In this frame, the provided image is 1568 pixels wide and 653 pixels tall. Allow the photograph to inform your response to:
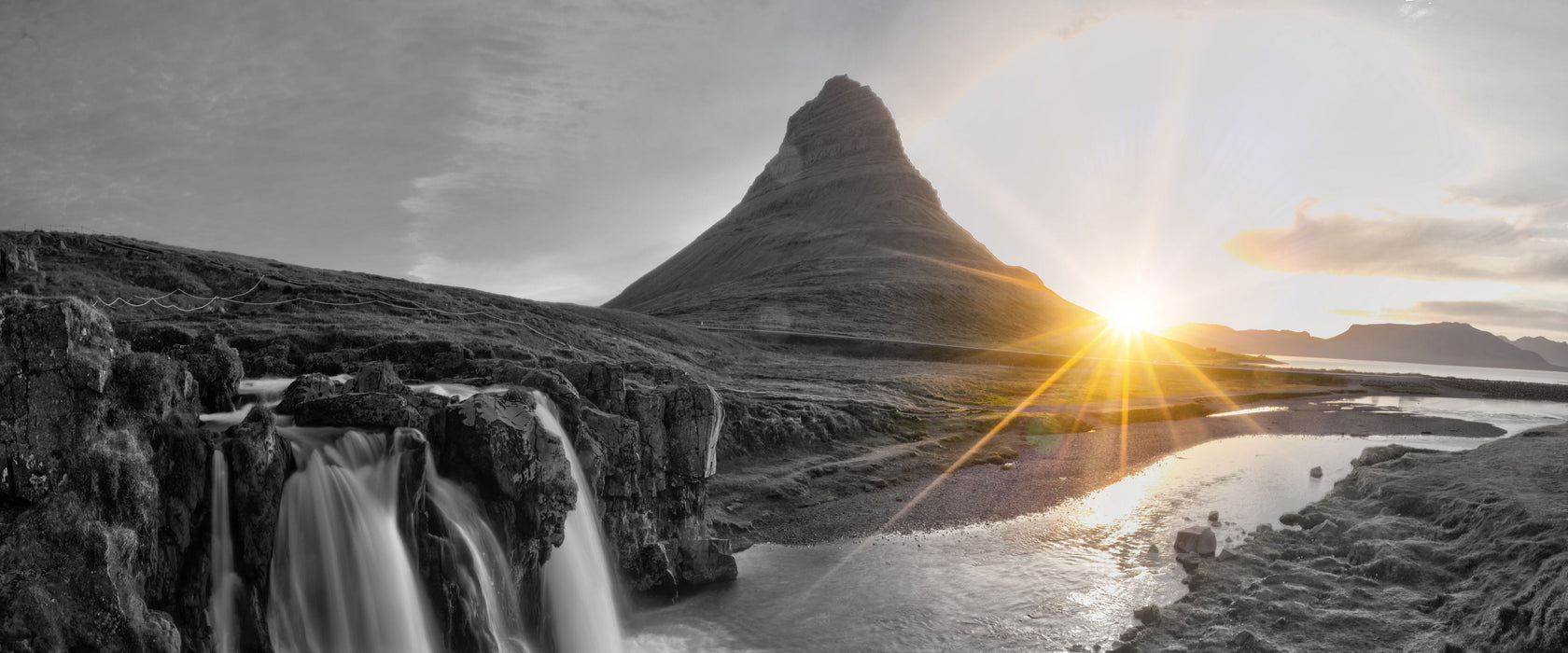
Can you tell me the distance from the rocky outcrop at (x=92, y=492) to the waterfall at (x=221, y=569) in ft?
0.65

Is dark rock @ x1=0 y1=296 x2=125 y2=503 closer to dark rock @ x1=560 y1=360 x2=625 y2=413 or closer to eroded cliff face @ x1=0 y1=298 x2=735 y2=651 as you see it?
eroded cliff face @ x1=0 y1=298 x2=735 y2=651

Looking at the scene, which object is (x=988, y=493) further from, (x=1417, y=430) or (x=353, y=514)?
(x=1417, y=430)

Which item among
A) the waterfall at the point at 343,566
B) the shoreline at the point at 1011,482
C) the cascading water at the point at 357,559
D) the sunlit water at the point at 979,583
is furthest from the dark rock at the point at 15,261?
the shoreline at the point at 1011,482

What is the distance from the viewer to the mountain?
10562 cm

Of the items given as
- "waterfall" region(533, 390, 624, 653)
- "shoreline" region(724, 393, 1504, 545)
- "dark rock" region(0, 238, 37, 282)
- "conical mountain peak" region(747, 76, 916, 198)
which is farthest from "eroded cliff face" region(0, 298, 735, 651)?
"conical mountain peak" region(747, 76, 916, 198)

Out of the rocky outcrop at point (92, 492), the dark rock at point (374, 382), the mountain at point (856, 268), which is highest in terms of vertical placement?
the mountain at point (856, 268)

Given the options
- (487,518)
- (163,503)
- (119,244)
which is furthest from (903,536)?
(119,244)

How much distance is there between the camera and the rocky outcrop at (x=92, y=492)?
8.97 m

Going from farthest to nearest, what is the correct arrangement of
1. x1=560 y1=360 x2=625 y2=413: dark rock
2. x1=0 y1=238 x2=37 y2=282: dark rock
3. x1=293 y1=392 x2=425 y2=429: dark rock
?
1. x1=0 y1=238 x2=37 y2=282: dark rock
2. x1=560 y1=360 x2=625 y2=413: dark rock
3. x1=293 y1=392 x2=425 y2=429: dark rock

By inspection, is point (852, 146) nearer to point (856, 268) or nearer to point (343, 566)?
point (856, 268)

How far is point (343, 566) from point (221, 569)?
→ 1753 millimetres

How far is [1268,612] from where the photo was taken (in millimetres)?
15672

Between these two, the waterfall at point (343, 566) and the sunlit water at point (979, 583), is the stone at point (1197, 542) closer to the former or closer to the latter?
the sunlit water at point (979, 583)

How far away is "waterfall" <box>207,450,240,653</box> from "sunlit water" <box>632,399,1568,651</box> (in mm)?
8176
